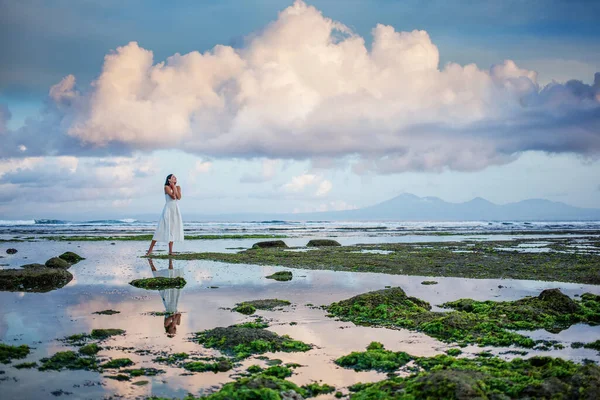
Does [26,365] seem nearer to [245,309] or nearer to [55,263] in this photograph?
[245,309]

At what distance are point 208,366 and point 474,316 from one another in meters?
5.36

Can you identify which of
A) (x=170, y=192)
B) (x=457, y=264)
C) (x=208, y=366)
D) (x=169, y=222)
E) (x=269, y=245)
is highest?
(x=170, y=192)

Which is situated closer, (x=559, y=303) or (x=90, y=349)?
(x=90, y=349)

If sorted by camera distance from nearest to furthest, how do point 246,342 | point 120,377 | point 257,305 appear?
point 120,377
point 246,342
point 257,305

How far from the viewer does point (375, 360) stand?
618 cm

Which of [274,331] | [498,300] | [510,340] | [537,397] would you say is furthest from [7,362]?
[498,300]

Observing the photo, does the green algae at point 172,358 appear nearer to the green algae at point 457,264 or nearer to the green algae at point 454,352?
the green algae at point 454,352

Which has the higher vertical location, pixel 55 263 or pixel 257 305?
pixel 55 263

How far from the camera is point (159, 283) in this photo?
12602 mm

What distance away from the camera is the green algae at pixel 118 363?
5867mm

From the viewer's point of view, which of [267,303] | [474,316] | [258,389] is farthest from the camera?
[267,303]

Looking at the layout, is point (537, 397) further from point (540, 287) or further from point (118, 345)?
point (540, 287)

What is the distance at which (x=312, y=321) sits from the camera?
8562mm

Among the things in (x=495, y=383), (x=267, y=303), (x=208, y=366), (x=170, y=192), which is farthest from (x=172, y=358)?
(x=170, y=192)
